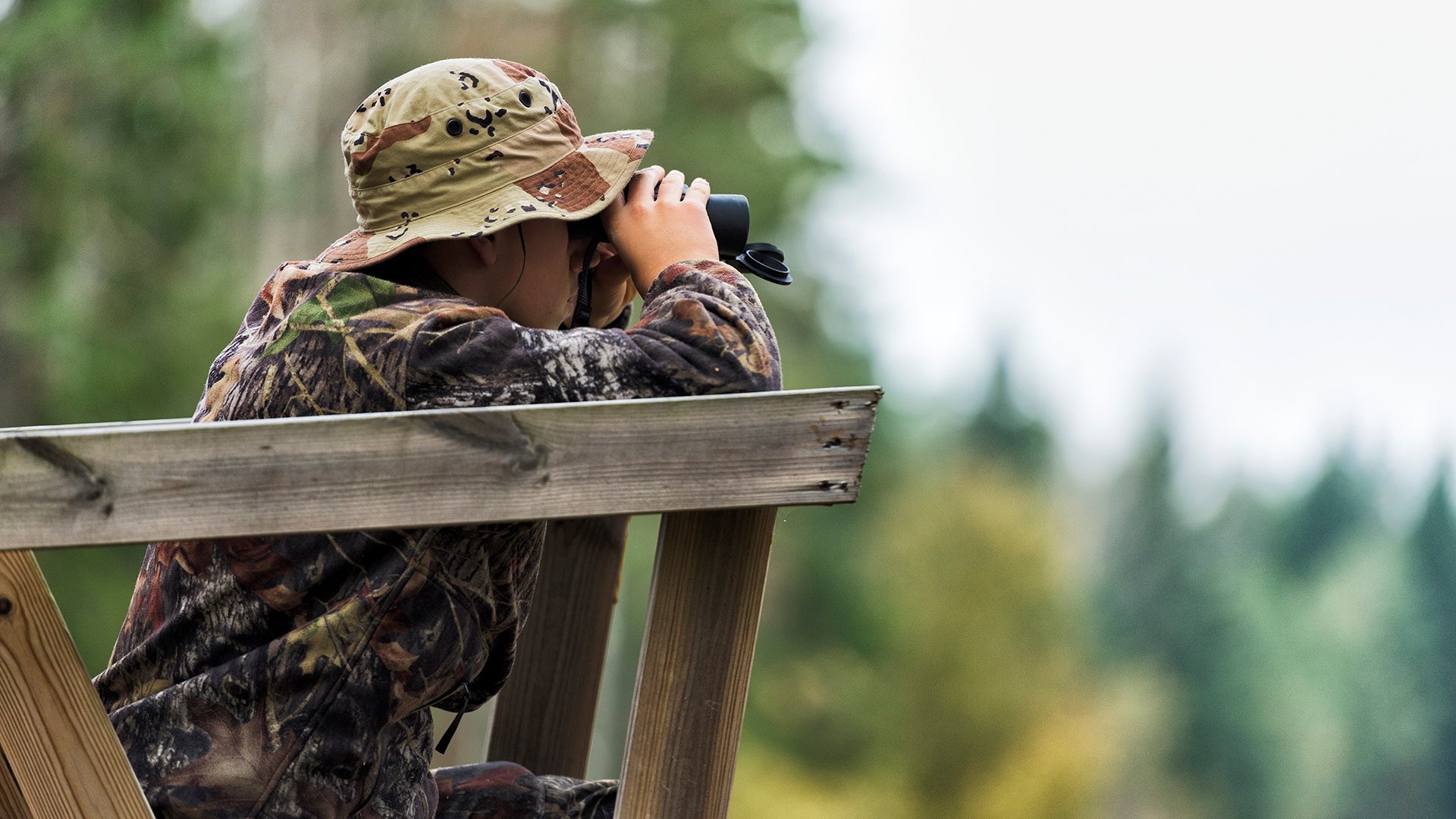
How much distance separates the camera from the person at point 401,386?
1.44 m

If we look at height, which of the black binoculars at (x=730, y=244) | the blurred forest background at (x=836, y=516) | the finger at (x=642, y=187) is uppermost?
the finger at (x=642, y=187)

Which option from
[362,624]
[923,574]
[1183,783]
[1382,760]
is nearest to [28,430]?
[362,624]

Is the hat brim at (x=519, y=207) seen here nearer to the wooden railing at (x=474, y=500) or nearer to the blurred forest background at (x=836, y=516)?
the wooden railing at (x=474, y=500)

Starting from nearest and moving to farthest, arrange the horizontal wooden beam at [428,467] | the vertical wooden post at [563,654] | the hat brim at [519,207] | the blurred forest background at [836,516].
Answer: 1. the horizontal wooden beam at [428,467]
2. the hat brim at [519,207]
3. the vertical wooden post at [563,654]
4. the blurred forest background at [836,516]

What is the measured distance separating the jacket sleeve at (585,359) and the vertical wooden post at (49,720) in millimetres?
369

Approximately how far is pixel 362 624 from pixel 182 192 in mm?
8067

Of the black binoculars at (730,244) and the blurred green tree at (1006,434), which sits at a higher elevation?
the black binoculars at (730,244)

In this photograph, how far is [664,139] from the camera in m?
14.1

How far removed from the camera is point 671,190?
1.64 m

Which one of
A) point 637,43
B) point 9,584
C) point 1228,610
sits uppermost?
point 637,43

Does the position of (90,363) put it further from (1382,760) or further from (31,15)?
(1382,760)

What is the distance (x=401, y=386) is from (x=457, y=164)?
269 mm

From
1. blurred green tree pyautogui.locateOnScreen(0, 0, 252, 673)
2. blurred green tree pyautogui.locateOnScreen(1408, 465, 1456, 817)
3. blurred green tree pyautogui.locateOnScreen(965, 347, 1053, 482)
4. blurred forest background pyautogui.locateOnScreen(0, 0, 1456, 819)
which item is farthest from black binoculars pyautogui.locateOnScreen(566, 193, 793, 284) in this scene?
blurred green tree pyautogui.locateOnScreen(965, 347, 1053, 482)

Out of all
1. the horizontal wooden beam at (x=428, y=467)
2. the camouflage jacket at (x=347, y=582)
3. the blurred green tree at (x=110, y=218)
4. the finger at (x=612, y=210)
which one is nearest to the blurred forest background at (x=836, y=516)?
the blurred green tree at (x=110, y=218)
